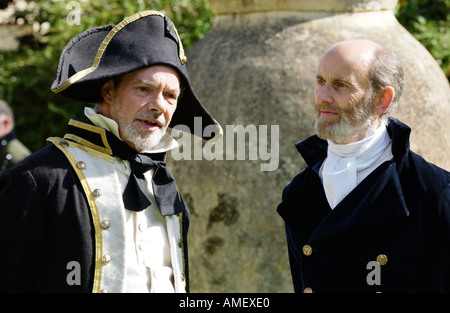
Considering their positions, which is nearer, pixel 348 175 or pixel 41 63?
pixel 348 175

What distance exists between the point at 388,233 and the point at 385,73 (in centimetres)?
74

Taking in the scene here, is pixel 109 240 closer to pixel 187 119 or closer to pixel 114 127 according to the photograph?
pixel 114 127

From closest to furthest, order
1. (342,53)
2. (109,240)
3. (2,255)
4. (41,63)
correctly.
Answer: (2,255), (109,240), (342,53), (41,63)

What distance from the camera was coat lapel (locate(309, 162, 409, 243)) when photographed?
3166 millimetres

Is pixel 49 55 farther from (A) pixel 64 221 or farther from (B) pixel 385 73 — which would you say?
(B) pixel 385 73

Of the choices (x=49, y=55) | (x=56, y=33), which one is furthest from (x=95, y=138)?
(x=56, y=33)

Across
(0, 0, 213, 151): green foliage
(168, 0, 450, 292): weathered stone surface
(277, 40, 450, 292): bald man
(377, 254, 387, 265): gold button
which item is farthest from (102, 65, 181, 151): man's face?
(0, 0, 213, 151): green foliage

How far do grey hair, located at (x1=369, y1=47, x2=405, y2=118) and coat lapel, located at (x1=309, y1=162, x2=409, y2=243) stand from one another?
34cm

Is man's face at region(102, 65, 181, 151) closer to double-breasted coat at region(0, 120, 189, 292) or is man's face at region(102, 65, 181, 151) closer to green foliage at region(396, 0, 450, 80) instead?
double-breasted coat at region(0, 120, 189, 292)

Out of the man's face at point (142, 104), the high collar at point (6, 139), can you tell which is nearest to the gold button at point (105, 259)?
the man's face at point (142, 104)

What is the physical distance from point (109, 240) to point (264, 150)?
187cm

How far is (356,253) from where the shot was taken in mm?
3207

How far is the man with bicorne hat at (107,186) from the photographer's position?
302 centimetres

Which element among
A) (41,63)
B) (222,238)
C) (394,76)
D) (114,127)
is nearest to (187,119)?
(114,127)
